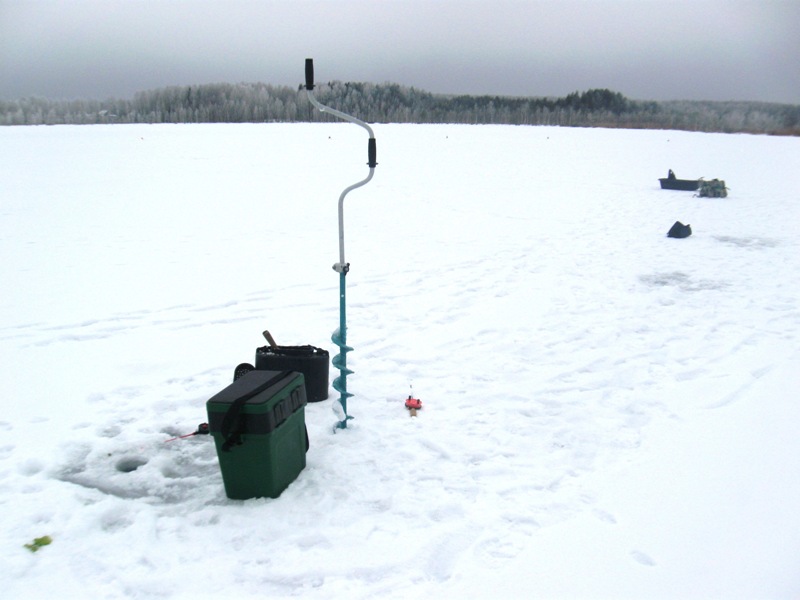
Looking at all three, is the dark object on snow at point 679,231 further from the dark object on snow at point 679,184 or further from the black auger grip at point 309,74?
the black auger grip at point 309,74

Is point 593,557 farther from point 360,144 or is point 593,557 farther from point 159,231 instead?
point 360,144

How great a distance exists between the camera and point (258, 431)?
3367 mm

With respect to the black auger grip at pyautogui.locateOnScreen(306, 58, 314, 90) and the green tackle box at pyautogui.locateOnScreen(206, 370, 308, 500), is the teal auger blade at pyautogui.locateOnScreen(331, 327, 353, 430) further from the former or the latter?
the black auger grip at pyautogui.locateOnScreen(306, 58, 314, 90)

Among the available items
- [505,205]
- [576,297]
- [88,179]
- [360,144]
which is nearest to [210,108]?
[360,144]

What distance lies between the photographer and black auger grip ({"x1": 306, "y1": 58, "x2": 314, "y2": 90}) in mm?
3968

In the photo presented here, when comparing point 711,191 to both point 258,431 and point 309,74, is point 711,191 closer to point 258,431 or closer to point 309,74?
point 309,74

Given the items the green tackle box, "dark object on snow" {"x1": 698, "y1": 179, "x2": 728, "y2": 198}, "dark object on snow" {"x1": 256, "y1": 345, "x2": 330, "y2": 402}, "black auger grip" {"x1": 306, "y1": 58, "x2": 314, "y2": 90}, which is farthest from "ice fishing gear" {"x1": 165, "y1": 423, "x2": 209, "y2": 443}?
"dark object on snow" {"x1": 698, "y1": 179, "x2": 728, "y2": 198}

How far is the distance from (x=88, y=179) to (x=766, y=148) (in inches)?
1523

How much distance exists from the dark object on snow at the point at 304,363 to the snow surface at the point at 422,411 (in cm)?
17

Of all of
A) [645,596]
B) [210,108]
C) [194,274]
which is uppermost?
[210,108]

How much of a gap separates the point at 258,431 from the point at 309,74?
2474 mm

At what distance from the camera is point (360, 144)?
105 ft

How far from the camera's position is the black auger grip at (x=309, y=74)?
397 centimetres

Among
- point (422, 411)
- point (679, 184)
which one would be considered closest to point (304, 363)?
point (422, 411)
